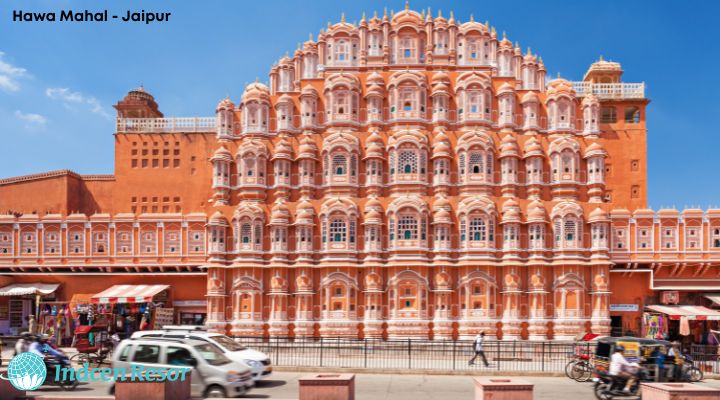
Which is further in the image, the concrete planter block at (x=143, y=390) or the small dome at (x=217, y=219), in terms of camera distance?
the small dome at (x=217, y=219)

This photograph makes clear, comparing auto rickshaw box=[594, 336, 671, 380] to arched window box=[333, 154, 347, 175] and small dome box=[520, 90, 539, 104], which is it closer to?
arched window box=[333, 154, 347, 175]

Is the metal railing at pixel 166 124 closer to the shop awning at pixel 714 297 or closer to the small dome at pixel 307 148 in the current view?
the small dome at pixel 307 148

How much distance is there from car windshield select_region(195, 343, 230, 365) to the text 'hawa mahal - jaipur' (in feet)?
66.9

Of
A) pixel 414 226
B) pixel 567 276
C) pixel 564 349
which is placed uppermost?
pixel 414 226

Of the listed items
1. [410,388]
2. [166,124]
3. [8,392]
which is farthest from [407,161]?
[8,392]

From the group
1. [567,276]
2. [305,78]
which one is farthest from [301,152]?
[567,276]

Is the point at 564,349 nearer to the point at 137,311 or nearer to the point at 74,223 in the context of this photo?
the point at 137,311

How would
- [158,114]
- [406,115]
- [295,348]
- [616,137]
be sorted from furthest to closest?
[158,114] → [616,137] → [406,115] → [295,348]

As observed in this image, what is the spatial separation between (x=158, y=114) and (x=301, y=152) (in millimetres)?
22017

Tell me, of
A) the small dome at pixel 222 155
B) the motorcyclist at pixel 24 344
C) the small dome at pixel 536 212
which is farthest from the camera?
the small dome at pixel 222 155

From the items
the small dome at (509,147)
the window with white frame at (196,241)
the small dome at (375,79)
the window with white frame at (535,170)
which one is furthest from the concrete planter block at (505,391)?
the window with white frame at (196,241)

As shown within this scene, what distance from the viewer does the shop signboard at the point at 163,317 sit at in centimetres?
4078

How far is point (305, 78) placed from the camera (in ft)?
148

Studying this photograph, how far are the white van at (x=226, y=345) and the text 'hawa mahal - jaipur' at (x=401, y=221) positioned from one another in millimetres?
18745
